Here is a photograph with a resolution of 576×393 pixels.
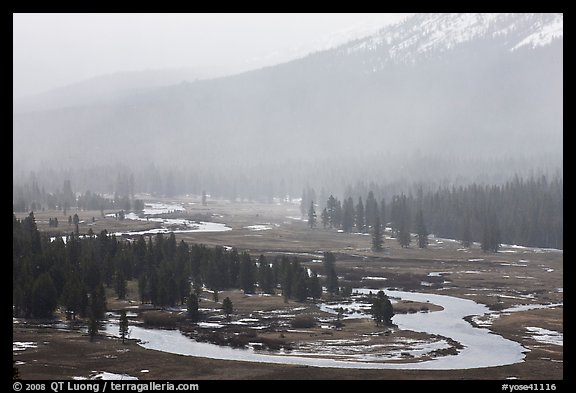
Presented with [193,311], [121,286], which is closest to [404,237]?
[121,286]

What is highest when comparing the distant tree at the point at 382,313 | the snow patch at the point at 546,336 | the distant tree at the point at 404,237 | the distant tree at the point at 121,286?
the distant tree at the point at 404,237

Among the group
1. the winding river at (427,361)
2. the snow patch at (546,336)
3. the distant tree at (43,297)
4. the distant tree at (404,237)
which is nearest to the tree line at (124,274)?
the distant tree at (43,297)

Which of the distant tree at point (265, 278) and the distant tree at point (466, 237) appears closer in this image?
the distant tree at point (265, 278)

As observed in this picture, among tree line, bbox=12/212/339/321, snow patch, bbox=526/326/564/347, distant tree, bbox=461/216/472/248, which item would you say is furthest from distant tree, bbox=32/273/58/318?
distant tree, bbox=461/216/472/248

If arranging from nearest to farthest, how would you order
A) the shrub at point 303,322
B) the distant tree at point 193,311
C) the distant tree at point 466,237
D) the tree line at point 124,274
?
the shrub at point 303,322
the tree line at point 124,274
the distant tree at point 193,311
the distant tree at point 466,237

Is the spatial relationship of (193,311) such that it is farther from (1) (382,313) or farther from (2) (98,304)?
(1) (382,313)

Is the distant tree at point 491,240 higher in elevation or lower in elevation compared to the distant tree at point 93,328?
higher

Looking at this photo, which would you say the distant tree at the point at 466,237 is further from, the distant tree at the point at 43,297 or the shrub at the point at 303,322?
the distant tree at the point at 43,297
